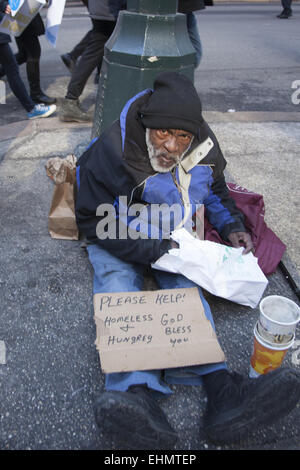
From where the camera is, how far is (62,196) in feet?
8.61

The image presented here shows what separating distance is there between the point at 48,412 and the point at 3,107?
4441 mm

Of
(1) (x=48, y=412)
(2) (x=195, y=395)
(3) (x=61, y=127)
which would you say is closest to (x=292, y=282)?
(2) (x=195, y=395)

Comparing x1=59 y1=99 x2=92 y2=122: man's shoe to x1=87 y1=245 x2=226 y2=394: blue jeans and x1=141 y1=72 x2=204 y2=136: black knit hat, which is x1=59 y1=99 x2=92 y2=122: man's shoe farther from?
x1=141 y1=72 x2=204 y2=136: black knit hat

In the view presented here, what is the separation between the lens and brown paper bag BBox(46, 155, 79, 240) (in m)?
2.62

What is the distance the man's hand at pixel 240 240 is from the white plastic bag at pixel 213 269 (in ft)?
0.73

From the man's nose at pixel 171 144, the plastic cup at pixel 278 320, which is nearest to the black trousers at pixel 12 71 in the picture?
the man's nose at pixel 171 144

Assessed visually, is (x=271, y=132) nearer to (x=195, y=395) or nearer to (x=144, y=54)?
(x=144, y=54)

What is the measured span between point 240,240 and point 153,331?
0.85 metres

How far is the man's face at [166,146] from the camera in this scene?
6.68 ft

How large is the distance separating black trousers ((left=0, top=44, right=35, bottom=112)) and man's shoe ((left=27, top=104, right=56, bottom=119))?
44 millimetres

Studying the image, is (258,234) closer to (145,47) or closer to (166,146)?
(166,146)

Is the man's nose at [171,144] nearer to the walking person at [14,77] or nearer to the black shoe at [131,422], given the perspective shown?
the black shoe at [131,422]

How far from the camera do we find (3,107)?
5227mm
